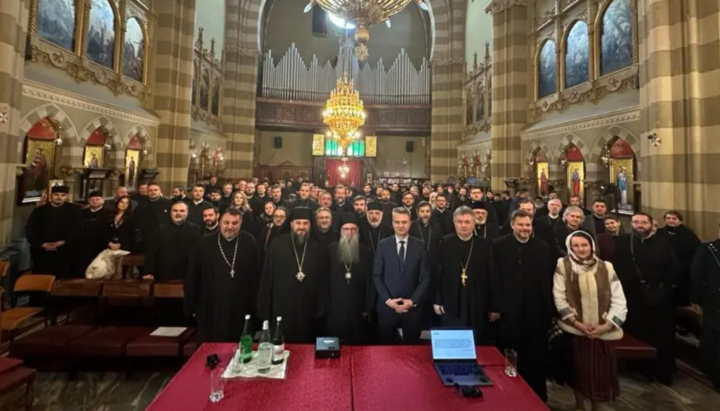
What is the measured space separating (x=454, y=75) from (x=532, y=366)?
1882 centimetres

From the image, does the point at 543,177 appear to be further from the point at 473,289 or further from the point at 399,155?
the point at 399,155

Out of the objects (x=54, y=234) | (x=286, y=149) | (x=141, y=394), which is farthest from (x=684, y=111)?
(x=286, y=149)

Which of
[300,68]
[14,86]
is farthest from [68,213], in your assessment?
[300,68]

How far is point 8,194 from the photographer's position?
598cm

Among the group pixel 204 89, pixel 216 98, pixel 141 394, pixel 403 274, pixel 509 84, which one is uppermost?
pixel 216 98

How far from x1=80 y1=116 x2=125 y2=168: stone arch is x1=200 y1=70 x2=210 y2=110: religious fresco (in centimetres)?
659

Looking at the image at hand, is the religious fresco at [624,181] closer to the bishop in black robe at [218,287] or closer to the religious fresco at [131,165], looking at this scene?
the bishop in black robe at [218,287]

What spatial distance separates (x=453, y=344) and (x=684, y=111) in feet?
23.4

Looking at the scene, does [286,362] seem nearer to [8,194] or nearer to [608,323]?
[608,323]

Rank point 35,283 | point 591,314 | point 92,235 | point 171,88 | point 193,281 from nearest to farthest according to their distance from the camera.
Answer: point 591,314
point 193,281
point 35,283
point 92,235
point 171,88

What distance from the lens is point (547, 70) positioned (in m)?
12.3

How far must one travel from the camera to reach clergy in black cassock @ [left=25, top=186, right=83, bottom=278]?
6016mm

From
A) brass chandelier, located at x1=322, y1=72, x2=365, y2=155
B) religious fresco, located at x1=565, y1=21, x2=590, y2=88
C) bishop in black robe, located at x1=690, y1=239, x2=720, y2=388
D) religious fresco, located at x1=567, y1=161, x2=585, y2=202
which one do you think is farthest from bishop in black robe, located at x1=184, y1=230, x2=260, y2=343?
religious fresco, located at x1=565, y1=21, x2=590, y2=88

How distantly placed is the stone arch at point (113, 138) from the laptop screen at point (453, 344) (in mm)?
9662
